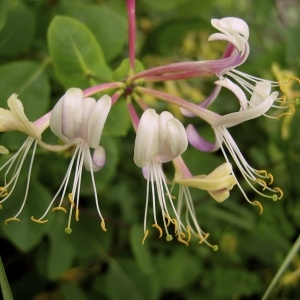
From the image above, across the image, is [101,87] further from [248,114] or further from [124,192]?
[124,192]

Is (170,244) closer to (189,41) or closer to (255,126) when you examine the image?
(255,126)

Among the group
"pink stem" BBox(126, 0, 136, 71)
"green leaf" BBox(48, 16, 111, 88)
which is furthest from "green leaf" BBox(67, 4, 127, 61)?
"pink stem" BBox(126, 0, 136, 71)

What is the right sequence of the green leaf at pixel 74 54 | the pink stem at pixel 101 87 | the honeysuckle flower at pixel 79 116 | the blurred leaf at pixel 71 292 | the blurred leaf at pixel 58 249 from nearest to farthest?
1. the honeysuckle flower at pixel 79 116
2. the pink stem at pixel 101 87
3. the green leaf at pixel 74 54
4. the blurred leaf at pixel 58 249
5. the blurred leaf at pixel 71 292

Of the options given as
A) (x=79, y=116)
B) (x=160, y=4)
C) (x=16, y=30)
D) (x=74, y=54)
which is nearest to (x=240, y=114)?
(x=79, y=116)

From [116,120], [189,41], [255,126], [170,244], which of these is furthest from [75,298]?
[189,41]

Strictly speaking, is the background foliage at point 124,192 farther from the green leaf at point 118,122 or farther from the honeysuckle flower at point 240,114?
the honeysuckle flower at point 240,114

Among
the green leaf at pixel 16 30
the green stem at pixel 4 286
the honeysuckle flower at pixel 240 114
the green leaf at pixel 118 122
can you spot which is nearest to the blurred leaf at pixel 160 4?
the green leaf at pixel 16 30
